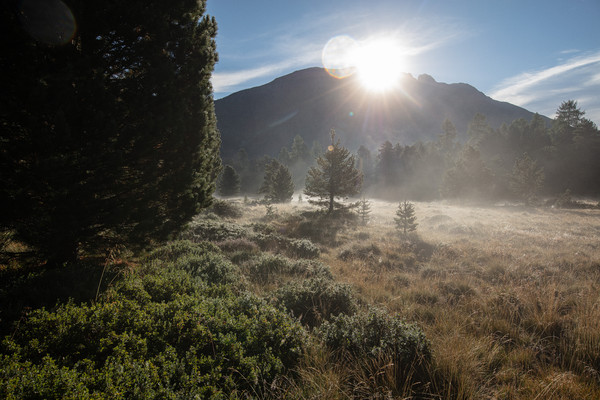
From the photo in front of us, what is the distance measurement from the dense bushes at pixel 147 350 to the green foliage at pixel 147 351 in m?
0.01

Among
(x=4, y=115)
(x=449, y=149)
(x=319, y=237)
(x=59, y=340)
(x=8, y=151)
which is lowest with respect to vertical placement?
(x=319, y=237)

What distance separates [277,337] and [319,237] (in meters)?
12.0

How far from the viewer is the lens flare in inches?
168

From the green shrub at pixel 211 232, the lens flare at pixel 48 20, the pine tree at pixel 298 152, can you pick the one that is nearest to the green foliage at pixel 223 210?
the green shrub at pixel 211 232

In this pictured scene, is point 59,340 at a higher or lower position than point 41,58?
lower

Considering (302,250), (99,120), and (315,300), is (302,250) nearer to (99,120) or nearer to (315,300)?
(315,300)

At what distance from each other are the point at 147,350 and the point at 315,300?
3325 mm

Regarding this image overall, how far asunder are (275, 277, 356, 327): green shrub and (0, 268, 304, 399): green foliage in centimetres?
115

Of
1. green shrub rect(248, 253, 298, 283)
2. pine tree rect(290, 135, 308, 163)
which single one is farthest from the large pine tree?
pine tree rect(290, 135, 308, 163)

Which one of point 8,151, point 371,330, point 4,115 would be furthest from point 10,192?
point 371,330

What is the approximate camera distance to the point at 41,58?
4.44 meters

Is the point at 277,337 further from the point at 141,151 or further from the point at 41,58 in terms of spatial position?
the point at 41,58

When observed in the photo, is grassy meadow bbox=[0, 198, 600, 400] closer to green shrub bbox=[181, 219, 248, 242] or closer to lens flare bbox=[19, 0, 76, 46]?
green shrub bbox=[181, 219, 248, 242]

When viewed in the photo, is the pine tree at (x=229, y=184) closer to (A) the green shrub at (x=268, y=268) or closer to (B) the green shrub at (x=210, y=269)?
(A) the green shrub at (x=268, y=268)
